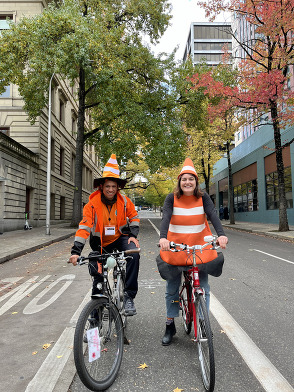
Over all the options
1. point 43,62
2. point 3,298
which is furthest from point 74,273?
point 43,62

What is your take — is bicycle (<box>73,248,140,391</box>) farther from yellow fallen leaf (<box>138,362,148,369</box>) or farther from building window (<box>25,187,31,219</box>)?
building window (<box>25,187,31,219</box>)

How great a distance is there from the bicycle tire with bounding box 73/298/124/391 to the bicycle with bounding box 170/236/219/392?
0.70m

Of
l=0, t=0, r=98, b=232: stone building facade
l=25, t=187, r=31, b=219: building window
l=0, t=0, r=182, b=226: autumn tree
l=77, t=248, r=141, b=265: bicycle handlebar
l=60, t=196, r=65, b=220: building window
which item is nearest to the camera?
l=77, t=248, r=141, b=265: bicycle handlebar

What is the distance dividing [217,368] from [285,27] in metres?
17.2

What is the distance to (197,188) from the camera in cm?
331

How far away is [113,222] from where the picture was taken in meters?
3.65

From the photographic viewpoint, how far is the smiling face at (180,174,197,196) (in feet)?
10.7

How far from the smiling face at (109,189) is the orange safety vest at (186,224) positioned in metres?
0.74

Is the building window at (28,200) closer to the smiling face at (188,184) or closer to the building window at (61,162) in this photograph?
the building window at (61,162)

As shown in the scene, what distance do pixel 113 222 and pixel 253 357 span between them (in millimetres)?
1985

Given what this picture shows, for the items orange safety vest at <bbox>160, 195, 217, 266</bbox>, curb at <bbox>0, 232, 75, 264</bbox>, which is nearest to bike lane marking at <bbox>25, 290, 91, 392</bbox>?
orange safety vest at <bbox>160, 195, 217, 266</bbox>

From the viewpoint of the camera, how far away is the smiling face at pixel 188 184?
3.26 m

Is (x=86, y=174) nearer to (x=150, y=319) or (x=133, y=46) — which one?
(x=133, y=46)

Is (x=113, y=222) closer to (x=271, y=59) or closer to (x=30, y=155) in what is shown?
(x=271, y=59)
